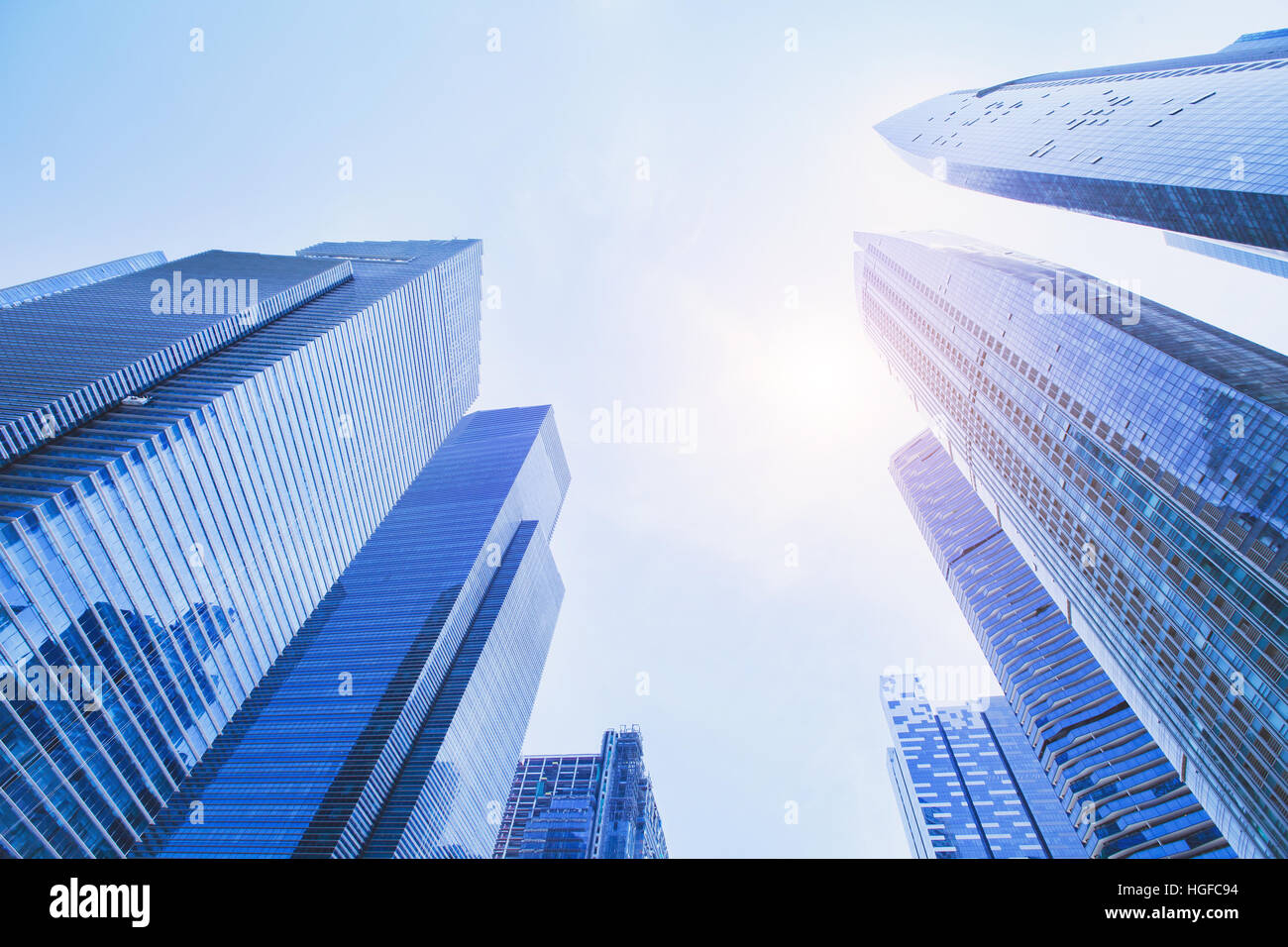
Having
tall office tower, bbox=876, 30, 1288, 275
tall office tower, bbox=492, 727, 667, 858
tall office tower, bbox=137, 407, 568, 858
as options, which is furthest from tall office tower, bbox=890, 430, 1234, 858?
tall office tower, bbox=137, 407, 568, 858

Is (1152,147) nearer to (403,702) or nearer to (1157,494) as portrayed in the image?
(1157,494)

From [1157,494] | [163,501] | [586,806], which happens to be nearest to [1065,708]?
[1157,494]

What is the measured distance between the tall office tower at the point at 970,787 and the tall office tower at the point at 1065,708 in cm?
592

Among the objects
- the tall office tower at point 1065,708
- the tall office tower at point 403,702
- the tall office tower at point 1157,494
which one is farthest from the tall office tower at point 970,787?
the tall office tower at point 403,702

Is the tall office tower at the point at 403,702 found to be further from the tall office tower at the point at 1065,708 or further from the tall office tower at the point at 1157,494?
the tall office tower at the point at 1157,494

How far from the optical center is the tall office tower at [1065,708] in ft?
287

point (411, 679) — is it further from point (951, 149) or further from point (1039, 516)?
point (951, 149)

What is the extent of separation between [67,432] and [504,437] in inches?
4924

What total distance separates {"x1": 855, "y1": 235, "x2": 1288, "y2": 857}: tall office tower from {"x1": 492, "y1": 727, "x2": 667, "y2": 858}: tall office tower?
9889 cm

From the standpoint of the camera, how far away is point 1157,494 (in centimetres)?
6159

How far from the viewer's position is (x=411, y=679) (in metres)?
120

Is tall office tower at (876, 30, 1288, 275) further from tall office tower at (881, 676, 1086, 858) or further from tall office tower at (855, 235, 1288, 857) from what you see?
tall office tower at (881, 676, 1086, 858)

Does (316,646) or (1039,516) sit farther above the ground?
(1039,516)
